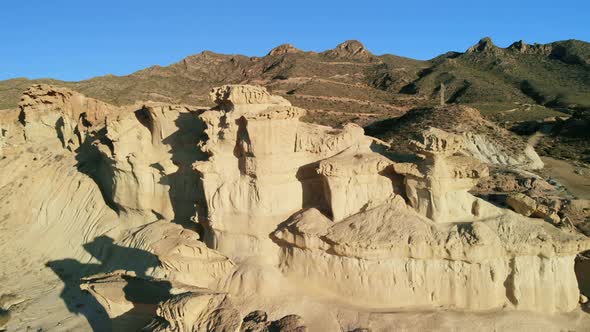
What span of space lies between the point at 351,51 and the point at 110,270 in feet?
292

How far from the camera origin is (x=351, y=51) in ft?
306

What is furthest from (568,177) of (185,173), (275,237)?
(185,173)

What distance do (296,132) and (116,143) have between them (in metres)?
5.97

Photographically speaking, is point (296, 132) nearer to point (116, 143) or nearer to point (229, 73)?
point (116, 143)

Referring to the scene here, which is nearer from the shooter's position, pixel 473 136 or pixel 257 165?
pixel 257 165

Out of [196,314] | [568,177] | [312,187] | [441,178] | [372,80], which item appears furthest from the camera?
[372,80]

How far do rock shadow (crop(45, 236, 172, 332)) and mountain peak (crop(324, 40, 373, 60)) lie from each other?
274ft

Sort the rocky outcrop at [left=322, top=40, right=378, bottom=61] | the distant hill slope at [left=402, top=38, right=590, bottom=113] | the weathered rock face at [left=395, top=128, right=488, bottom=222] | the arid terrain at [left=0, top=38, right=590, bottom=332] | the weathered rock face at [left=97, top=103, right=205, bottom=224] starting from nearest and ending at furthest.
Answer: the arid terrain at [left=0, top=38, right=590, bottom=332] → the weathered rock face at [left=395, top=128, right=488, bottom=222] → the weathered rock face at [left=97, top=103, right=205, bottom=224] → the distant hill slope at [left=402, top=38, right=590, bottom=113] → the rocky outcrop at [left=322, top=40, right=378, bottom=61]

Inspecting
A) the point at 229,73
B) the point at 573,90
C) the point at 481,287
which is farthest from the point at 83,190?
the point at 229,73

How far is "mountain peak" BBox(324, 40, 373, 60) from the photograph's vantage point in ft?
299

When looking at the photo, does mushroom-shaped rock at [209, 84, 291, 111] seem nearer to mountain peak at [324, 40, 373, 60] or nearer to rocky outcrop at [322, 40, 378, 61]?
rocky outcrop at [322, 40, 378, 61]

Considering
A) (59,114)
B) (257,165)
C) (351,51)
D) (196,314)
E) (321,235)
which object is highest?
(351,51)

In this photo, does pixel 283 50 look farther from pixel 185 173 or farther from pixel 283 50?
pixel 185 173

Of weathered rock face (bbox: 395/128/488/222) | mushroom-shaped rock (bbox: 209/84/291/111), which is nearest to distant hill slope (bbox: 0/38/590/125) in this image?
mushroom-shaped rock (bbox: 209/84/291/111)
